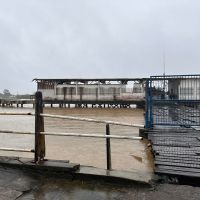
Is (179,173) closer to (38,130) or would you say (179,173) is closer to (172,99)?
(38,130)

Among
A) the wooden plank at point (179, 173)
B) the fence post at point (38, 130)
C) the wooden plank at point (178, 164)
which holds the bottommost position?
the wooden plank at point (179, 173)

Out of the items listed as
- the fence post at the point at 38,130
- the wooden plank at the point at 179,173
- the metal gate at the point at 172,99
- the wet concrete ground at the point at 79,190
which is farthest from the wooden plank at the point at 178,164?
the metal gate at the point at 172,99

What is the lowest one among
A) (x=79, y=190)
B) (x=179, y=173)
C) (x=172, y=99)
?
(x=79, y=190)

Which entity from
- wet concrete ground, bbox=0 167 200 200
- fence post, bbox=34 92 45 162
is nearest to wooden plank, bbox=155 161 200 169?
wet concrete ground, bbox=0 167 200 200

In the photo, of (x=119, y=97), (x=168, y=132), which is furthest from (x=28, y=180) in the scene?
(x=119, y=97)

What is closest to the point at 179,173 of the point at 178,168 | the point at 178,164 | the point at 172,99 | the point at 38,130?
the point at 178,168

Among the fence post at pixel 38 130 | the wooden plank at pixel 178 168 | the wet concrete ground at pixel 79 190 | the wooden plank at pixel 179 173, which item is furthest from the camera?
the fence post at pixel 38 130

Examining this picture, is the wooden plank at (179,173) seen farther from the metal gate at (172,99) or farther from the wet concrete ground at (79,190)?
the metal gate at (172,99)

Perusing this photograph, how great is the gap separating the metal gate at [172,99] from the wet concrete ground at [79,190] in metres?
5.61

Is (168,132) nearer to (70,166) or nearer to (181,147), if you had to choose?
(181,147)

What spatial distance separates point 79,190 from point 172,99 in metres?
6.27

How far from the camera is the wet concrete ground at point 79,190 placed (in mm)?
3936

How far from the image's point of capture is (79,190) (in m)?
4.23

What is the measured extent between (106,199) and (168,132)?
565 centimetres
